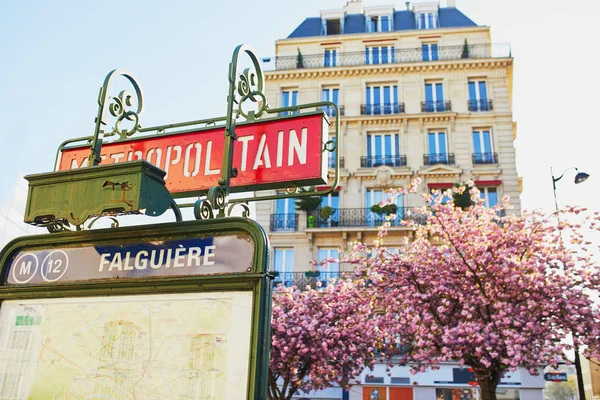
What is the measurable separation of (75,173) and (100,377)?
39.6 inches

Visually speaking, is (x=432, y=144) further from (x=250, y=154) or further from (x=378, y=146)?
(x=250, y=154)

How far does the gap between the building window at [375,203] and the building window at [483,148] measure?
421cm

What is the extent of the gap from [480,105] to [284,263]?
12.5 meters

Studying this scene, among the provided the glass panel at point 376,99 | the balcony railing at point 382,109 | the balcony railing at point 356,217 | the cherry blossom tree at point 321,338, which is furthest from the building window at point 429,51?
the cherry blossom tree at point 321,338

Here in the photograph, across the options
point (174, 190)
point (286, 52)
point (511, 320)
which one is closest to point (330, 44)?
point (286, 52)

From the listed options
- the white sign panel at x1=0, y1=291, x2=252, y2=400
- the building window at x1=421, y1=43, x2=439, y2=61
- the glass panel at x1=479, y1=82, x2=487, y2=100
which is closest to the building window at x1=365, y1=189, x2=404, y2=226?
the glass panel at x1=479, y1=82, x2=487, y2=100

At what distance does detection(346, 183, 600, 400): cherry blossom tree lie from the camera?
13.3m

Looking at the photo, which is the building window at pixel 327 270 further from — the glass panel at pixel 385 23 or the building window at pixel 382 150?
the glass panel at pixel 385 23

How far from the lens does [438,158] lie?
2594 centimetres

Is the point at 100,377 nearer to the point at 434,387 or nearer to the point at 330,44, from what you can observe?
the point at 434,387

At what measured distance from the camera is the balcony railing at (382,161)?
2611 cm

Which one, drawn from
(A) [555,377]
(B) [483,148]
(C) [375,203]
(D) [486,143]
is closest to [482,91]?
(D) [486,143]

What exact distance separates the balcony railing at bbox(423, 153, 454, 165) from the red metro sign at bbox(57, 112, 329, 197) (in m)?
23.3

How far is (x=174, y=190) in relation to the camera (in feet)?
11.5
